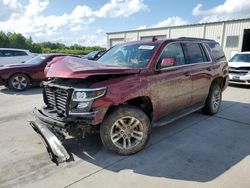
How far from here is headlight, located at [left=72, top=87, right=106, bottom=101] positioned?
3299mm

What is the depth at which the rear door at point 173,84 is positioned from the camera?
4121mm

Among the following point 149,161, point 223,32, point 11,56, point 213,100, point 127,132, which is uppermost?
point 223,32

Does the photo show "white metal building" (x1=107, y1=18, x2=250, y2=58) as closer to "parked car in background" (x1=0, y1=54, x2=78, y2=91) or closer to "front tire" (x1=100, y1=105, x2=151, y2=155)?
"parked car in background" (x1=0, y1=54, x2=78, y2=91)

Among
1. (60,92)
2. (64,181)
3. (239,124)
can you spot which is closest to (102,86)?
(60,92)

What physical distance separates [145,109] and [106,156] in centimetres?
103

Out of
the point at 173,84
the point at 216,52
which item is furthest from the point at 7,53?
the point at 173,84

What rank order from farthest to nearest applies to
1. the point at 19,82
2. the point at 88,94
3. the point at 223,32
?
the point at 223,32 < the point at 19,82 < the point at 88,94

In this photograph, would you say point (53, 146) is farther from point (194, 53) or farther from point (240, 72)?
point (240, 72)

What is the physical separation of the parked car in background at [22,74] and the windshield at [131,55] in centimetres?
557

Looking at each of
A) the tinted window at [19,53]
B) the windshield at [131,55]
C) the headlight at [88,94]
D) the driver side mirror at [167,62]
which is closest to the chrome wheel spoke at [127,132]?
the headlight at [88,94]

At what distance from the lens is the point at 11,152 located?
3.88 meters

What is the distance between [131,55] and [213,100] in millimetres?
2627

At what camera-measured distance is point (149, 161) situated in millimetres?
3580

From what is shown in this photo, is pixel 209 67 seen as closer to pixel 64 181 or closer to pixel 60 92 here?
pixel 60 92
